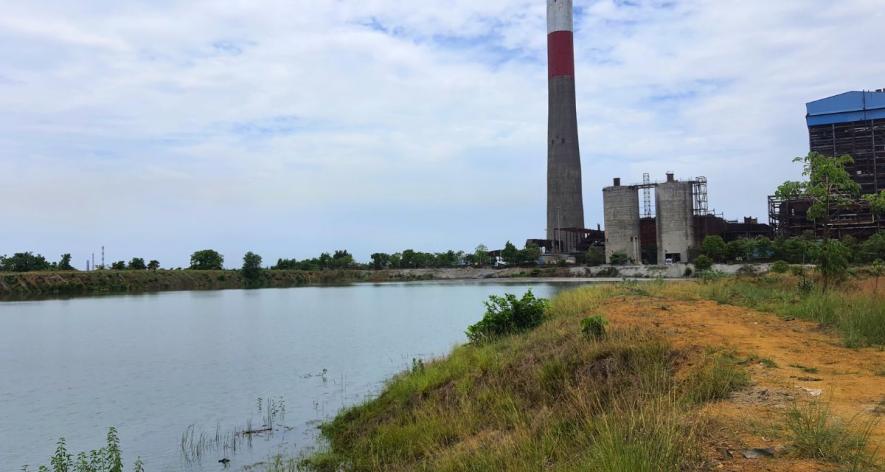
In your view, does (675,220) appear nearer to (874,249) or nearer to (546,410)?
(874,249)

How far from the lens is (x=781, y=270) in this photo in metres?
33.0

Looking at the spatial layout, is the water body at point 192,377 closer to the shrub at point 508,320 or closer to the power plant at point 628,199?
the shrub at point 508,320

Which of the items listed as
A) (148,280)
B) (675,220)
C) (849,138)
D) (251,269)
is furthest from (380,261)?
(849,138)

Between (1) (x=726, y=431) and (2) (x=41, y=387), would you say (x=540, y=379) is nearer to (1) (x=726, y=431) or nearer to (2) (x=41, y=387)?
(1) (x=726, y=431)

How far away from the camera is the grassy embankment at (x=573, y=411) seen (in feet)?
22.1

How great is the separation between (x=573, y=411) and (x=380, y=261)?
16454 cm

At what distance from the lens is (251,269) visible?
479 ft

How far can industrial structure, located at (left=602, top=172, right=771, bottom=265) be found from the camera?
118m

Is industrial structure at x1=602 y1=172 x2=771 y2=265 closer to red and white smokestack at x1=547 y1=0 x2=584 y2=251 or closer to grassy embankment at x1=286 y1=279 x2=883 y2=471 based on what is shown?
red and white smokestack at x1=547 y1=0 x2=584 y2=251

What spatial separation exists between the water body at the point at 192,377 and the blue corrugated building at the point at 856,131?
8774cm

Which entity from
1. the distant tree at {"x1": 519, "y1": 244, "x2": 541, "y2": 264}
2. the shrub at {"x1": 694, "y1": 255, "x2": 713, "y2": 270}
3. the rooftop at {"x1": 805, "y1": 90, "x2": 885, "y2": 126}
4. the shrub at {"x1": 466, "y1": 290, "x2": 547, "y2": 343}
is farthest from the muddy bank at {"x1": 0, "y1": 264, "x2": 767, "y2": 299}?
the shrub at {"x1": 466, "y1": 290, "x2": 547, "y2": 343}

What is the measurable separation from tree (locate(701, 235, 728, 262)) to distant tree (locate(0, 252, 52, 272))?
125 metres

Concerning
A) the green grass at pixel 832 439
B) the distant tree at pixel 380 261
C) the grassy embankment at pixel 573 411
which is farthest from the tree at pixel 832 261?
the distant tree at pixel 380 261

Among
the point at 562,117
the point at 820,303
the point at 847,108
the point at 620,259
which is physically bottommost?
the point at 820,303
